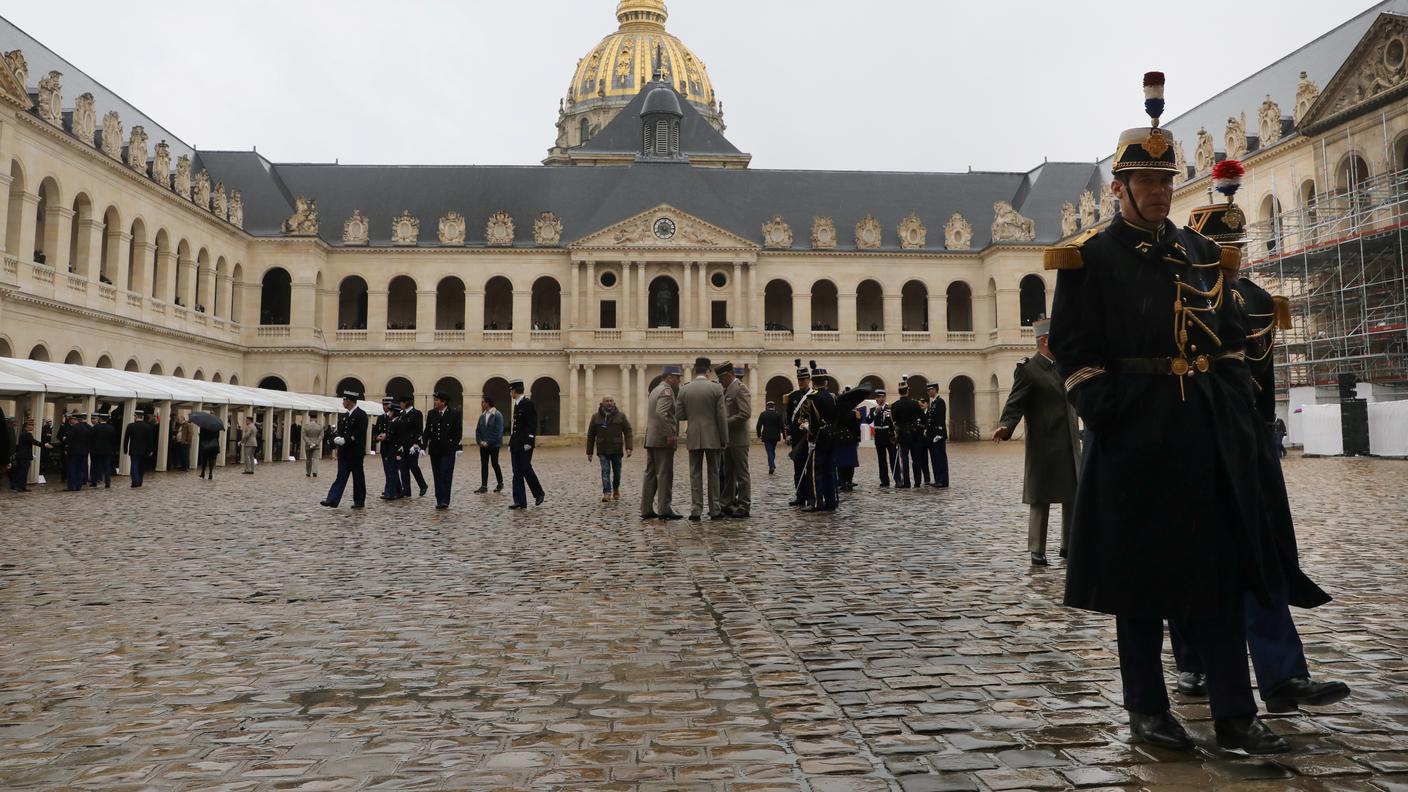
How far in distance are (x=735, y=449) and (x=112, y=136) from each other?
35114mm

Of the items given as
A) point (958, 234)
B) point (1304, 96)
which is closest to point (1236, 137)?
point (1304, 96)

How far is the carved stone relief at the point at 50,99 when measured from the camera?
108 feet

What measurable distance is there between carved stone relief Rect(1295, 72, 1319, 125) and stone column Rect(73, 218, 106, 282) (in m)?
44.4

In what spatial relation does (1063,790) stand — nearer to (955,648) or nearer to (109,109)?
(955,648)

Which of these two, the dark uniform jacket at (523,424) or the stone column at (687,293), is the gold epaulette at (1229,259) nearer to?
the dark uniform jacket at (523,424)

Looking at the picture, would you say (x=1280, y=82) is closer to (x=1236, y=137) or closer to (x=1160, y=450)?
(x=1236, y=137)

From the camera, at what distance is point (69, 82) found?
126 ft

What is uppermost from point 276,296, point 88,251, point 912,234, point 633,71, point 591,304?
point 633,71

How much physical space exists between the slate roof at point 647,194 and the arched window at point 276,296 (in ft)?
A: 11.9

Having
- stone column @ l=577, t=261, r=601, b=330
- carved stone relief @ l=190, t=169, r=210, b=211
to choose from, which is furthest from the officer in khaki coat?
stone column @ l=577, t=261, r=601, b=330

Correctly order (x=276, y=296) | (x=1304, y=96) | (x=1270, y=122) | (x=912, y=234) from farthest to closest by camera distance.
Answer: (x=912, y=234) < (x=276, y=296) < (x=1270, y=122) < (x=1304, y=96)

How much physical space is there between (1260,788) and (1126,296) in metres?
1.83

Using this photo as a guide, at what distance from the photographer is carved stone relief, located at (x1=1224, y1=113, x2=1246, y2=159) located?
41.2 metres

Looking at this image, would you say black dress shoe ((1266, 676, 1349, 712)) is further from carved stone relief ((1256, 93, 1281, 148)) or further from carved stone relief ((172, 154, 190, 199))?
carved stone relief ((172, 154, 190, 199))
